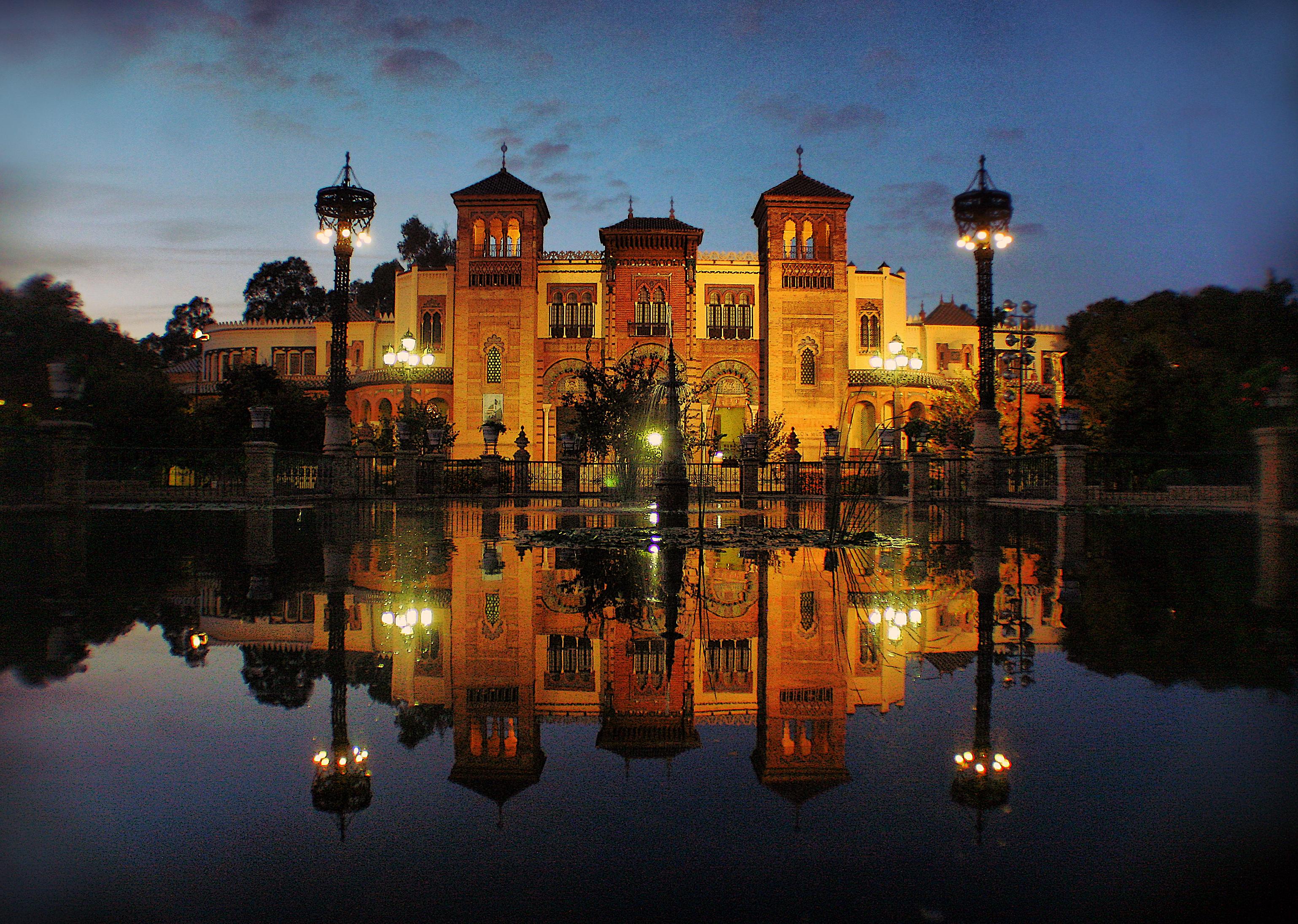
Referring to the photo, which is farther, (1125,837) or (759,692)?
(759,692)

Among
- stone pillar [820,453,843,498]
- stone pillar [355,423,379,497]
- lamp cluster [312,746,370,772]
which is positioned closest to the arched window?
stone pillar [355,423,379,497]

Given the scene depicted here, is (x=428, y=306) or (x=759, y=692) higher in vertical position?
(x=428, y=306)

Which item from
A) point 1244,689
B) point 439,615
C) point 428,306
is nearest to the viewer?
point 1244,689

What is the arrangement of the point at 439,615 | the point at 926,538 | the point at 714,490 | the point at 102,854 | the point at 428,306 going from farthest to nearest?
the point at 428,306, the point at 714,490, the point at 926,538, the point at 439,615, the point at 102,854

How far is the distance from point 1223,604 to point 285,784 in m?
5.13

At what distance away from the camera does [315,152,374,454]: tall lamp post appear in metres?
19.0

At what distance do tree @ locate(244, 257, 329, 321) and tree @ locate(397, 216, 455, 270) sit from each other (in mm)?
8703

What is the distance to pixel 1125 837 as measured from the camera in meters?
1.75

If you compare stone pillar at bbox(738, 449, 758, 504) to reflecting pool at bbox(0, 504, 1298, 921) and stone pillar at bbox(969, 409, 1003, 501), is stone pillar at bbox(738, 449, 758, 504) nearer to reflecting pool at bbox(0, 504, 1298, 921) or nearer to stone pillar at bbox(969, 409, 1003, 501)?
stone pillar at bbox(969, 409, 1003, 501)

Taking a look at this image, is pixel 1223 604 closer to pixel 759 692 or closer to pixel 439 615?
pixel 759 692

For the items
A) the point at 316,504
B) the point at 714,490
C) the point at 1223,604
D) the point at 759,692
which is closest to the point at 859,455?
the point at 714,490

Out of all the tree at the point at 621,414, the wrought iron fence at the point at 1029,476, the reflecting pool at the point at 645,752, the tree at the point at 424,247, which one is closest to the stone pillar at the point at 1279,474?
the wrought iron fence at the point at 1029,476

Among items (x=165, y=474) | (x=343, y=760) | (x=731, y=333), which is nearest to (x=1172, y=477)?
(x=731, y=333)

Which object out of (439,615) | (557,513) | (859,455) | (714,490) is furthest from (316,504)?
(859,455)
